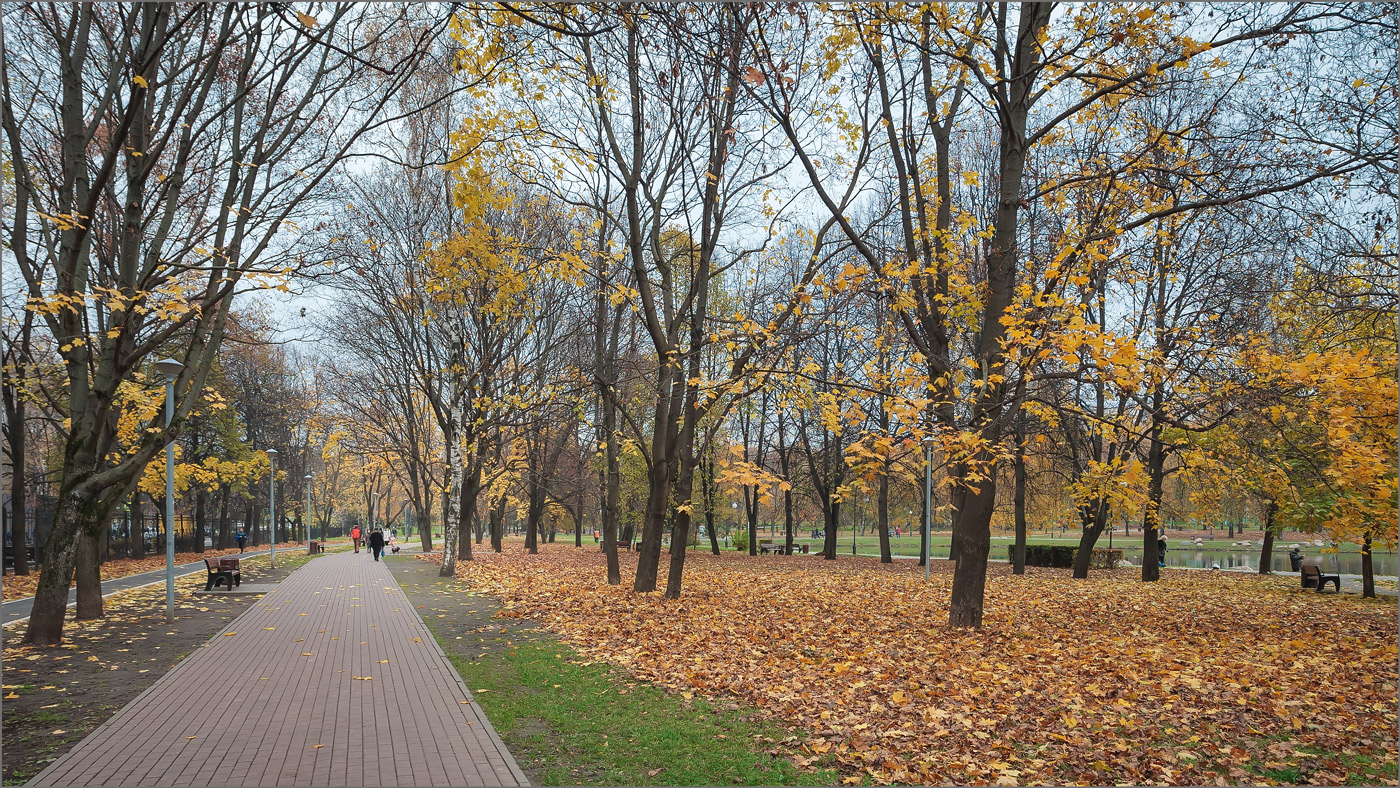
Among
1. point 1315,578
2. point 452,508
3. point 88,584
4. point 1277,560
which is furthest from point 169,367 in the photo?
point 1277,560

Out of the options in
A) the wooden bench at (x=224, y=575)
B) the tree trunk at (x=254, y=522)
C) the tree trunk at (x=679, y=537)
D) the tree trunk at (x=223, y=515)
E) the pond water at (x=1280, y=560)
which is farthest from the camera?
the tree trunk at (x=254, y=522)

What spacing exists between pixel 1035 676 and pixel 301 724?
6651 mm

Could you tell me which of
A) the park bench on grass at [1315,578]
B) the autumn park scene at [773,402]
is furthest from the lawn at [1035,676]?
the park bench on grass at [1315,578]

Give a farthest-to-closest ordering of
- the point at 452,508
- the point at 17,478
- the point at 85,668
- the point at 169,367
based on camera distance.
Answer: the point at 17,478 < the point at 452,508 < the point at 169,367 < the point at 85,668

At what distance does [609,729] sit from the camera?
664 centimetres

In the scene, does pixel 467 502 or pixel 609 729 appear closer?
pixel 609 729

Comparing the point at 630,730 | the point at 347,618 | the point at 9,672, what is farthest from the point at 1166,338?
the point at 9,672

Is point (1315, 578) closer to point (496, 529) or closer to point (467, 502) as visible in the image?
point (467, 502)

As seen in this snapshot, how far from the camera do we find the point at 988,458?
A: 10188 millimetres

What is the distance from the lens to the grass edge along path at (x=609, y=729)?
5602 millimetres

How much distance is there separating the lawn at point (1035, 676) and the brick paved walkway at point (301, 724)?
2.14 metres

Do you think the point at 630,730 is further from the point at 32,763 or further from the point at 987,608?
the point at 987,608

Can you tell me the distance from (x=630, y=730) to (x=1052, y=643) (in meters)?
5.77

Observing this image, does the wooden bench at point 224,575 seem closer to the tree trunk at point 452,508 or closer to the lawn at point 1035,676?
the tree trunk at point 452,508
